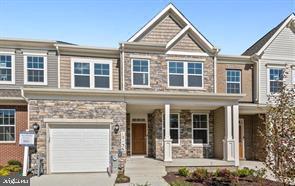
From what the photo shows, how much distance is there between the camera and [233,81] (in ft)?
60.8

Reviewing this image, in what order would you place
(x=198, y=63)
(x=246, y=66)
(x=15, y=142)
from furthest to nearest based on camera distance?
1. (x=246, y=66)
2. (x=198, y=63)
3. (x=15, y=142)

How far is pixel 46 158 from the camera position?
12812mm

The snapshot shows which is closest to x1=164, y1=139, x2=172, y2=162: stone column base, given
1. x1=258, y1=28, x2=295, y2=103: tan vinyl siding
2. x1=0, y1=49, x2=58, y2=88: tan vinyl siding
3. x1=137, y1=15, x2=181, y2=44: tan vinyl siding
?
x1=137, y1=15, x2=181, y2=44: tan vinyl siding

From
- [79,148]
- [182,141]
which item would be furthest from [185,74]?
[79,148]

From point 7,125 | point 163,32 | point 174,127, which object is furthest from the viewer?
point 163,32

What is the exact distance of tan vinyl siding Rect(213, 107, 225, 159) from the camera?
16.1 meters

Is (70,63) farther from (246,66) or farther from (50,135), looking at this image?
(246,66)

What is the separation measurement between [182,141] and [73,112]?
6.96m

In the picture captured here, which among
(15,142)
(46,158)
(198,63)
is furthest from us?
(198,63)

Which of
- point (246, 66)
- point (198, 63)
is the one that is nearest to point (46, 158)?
point (198, 63)

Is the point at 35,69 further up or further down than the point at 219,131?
further up

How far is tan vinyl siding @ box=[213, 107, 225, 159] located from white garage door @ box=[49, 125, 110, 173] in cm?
659

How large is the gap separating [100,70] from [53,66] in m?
2.70

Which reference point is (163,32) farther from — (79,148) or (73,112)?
(79,148)
